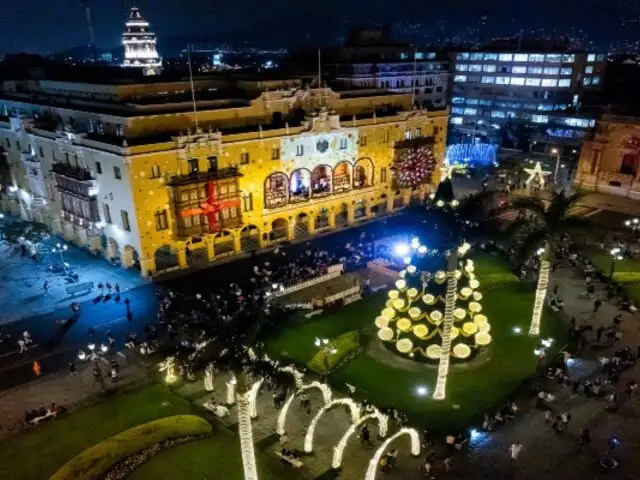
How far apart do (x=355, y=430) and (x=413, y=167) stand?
4281cm

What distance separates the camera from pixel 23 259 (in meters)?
58.2

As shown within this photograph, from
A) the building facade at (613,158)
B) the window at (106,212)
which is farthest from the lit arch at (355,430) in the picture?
the building facade at (613,158)

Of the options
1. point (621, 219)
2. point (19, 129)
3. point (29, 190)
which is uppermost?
point (19, 129)

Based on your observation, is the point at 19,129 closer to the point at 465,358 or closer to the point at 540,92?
the point at 465,358

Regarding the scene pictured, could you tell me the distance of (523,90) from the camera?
11256 cm

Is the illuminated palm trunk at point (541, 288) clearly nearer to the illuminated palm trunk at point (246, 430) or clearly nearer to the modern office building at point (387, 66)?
the illuminated palm trunk at point (246, 430)

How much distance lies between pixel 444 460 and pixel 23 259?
156ft

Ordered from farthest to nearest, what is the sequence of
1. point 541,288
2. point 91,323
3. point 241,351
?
1. point 91,323
2. point 541,288
3. point 241,351

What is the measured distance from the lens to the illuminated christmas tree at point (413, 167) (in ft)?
225

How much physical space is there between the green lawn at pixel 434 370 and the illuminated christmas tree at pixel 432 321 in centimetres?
149

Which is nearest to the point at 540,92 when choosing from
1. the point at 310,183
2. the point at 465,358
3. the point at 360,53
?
the point at 360,53

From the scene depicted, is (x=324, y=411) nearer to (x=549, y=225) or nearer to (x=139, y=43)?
(x=549, y=225)

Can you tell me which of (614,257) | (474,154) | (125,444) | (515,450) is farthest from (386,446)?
(474,154)

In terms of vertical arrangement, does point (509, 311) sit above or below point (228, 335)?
below
